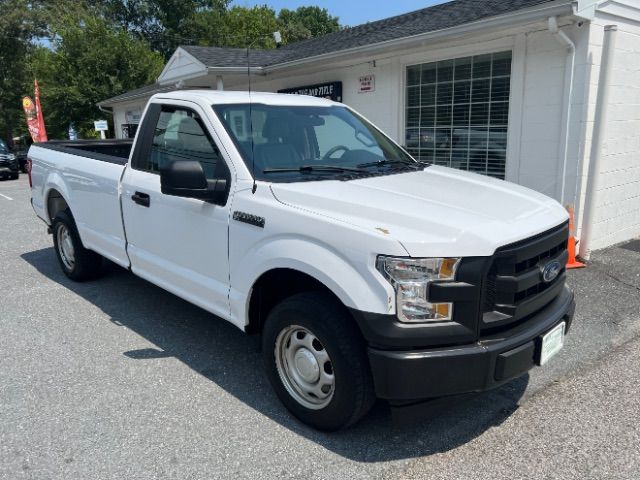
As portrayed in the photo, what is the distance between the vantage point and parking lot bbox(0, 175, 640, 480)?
2.69 meters

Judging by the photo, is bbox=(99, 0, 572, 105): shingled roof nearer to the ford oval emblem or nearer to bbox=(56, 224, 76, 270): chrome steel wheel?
the ford oval emblem

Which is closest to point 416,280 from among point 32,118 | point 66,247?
point 66,247

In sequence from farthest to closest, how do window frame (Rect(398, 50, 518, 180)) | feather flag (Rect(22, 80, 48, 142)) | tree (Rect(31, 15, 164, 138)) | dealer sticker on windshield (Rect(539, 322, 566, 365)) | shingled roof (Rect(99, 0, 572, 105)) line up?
tree (Rect(31, 15, 164, 138)), feather flag (Rect(22, 80, 48, 142)), window frame (Rect(398, 50, 518, 180)), shingled roof (Rect(99, 0, 572, 105)), dealer sticker on windshield (Rect(539, 322, 566, 365))

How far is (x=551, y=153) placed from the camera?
22.7 ft

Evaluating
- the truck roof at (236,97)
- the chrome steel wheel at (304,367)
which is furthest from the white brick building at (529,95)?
the chrome steel wheel at (304,367)

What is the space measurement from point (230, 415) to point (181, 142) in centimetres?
200

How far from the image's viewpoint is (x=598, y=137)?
254 inches

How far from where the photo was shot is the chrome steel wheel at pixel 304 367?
2.84 metres

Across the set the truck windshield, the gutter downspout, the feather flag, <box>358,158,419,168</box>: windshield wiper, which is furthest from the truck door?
the feather flag

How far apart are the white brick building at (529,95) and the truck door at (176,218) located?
4.68 m

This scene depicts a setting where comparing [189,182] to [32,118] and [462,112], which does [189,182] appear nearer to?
[462,112]

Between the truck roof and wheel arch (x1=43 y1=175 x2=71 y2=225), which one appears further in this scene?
wheel arch (x1=43 y1=175 x2=71 y2=225)

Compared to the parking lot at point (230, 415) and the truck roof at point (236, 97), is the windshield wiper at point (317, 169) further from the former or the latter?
the parking lot at point (230, 415)

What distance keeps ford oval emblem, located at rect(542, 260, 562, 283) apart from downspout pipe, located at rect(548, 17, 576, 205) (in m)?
4.30
